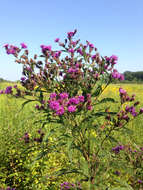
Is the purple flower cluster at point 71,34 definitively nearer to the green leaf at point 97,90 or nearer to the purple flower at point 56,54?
the purple flower at point 56,54

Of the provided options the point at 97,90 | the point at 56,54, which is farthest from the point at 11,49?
the point at 97,90

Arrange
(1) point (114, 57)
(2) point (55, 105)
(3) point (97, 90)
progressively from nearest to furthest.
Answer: (2) point (55, 105)
(3) point (97, 90)
(1) point (114, 57)

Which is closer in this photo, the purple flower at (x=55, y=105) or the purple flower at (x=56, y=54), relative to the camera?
the purple flower at (x=55, y=105)

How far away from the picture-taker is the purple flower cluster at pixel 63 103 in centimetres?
162

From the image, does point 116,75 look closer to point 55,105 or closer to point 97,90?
point 97,90

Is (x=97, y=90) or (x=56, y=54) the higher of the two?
(x=56, y=54)

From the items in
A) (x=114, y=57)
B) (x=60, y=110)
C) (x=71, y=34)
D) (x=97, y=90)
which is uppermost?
(x=71, y=34)

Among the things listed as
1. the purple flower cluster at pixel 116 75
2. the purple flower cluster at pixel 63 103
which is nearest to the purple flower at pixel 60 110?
the purple flower cluster at pixel 63 103

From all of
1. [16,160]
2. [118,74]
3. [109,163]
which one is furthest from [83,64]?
[16,160]

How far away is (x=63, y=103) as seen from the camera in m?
1.68

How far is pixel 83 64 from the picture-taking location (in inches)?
79.4

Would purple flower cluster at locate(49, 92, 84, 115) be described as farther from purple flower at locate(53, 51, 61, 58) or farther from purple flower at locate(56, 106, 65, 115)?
purple flower at locate(53, 51, 61, 58)

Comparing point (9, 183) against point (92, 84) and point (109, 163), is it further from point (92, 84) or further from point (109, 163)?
point (92, 84)

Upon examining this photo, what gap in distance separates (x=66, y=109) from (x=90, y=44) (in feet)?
2.82
